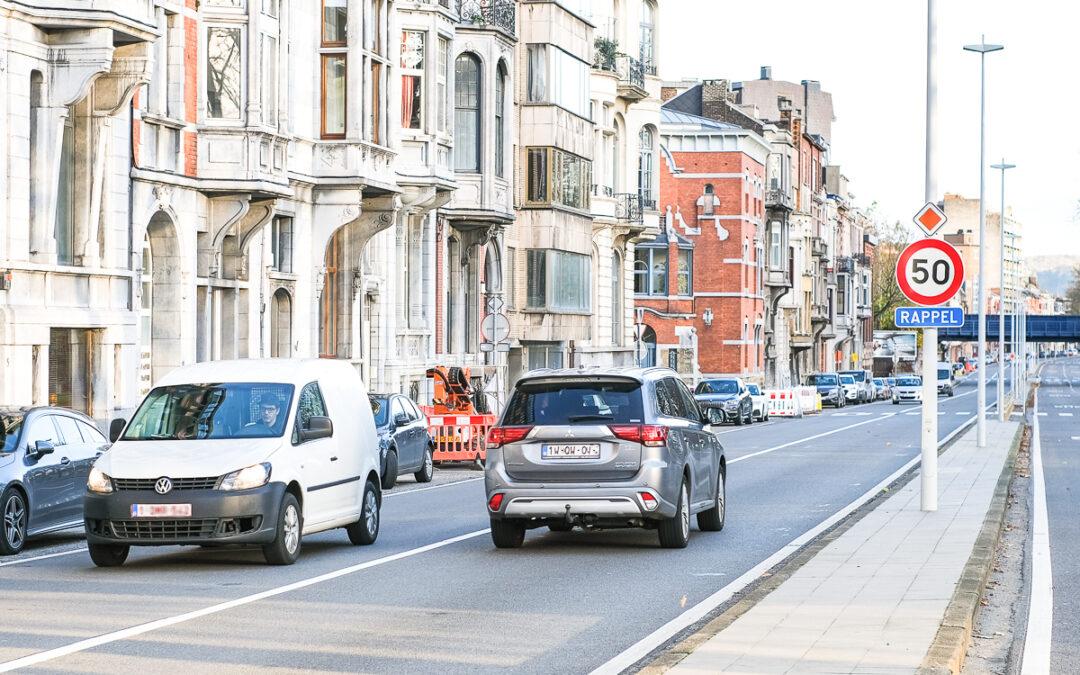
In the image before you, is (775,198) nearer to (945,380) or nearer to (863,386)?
(863,386)

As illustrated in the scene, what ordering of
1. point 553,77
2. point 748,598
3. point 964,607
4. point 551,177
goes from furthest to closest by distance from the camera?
1. point 553,77
2. point 551,177
3. point 748,598
4. point 964,607

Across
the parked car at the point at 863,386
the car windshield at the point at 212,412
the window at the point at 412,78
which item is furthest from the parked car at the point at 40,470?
the parked car at the point at 863,386

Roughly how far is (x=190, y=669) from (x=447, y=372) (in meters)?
27.4

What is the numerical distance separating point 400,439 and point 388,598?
45.7 ft

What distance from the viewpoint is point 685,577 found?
1419cm

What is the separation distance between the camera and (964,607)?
1136cm

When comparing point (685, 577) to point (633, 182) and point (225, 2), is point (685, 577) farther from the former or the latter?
point (633, 182)

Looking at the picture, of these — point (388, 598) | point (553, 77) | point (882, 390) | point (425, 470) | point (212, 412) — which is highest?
point (553, 77)

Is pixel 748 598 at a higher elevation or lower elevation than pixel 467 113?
lower

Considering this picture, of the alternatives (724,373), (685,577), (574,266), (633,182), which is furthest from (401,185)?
(724,373)

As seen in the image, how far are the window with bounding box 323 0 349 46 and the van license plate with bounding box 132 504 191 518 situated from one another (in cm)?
2247

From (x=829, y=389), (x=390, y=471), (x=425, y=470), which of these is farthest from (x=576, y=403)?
(x=829, y=389)

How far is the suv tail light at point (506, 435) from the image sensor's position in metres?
16.1

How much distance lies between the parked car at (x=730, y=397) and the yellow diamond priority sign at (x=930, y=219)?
36277 mm
